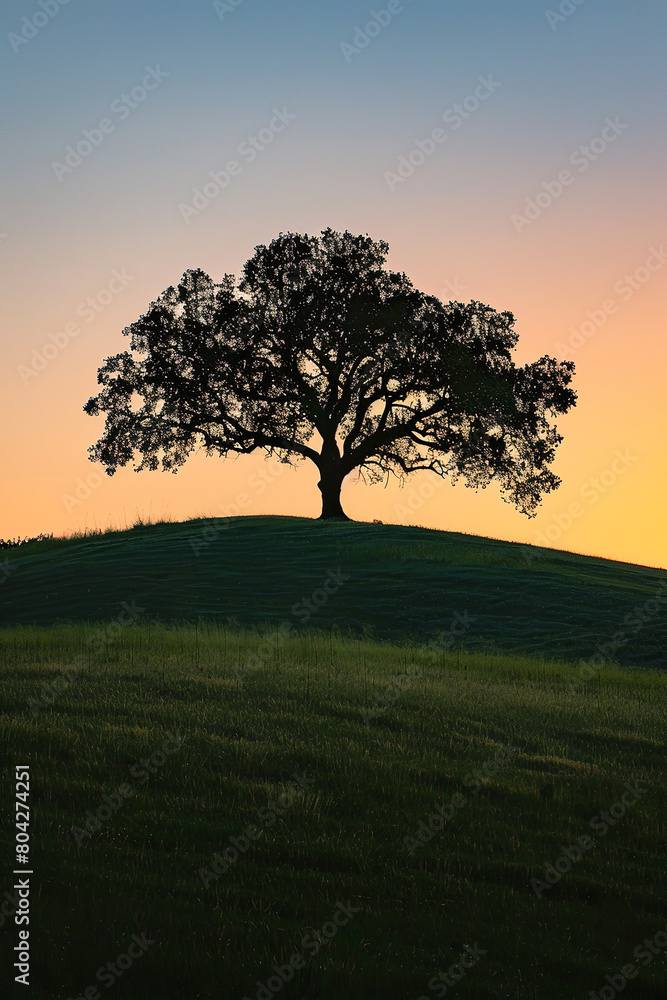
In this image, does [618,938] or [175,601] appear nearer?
[618,938]

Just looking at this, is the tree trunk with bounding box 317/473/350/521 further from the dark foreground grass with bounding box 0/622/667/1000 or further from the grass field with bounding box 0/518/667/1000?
the dark foreground grass with bounding box 0/622/667/1000

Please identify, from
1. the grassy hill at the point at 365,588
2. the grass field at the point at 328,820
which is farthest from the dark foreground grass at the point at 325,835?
the grassy hill at the point at 365,588

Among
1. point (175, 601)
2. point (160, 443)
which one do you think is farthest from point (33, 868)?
point (160, 443)

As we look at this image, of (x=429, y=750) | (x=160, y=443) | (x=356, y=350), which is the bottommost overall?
(x=429, y=750)

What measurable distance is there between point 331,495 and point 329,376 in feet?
19.4

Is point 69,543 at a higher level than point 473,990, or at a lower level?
higher

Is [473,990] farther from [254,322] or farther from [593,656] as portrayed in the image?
[254,322]

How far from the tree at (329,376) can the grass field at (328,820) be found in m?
24.1

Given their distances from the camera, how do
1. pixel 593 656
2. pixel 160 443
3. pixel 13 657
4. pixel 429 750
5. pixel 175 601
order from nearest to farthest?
pixel 429 750, pixel 13 657, pixel 593 656, pixel 175 601, pixel 160 443

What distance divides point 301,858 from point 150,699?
5.11 metres

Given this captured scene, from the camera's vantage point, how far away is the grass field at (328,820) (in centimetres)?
543

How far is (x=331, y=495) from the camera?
41.2 meters

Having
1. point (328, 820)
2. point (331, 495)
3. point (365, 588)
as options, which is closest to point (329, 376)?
point (331, 495)

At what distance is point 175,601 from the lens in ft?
77.2
